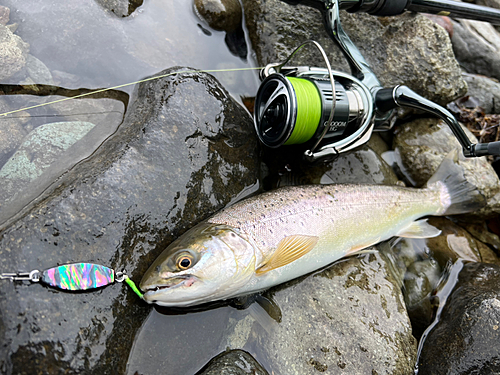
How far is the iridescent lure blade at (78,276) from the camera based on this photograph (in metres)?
2.14

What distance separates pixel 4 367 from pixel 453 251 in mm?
4193

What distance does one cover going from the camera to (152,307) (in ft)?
8.40

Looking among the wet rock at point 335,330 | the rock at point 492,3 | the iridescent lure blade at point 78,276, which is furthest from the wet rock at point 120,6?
the rock at point 492,3

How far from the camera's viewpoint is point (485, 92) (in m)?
5.02

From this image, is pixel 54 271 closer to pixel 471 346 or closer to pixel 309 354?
pixel 309 354

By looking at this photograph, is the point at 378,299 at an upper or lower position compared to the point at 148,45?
Answer: lower

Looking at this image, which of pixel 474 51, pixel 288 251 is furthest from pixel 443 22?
pixel 288 251

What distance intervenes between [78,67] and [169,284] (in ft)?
7.69

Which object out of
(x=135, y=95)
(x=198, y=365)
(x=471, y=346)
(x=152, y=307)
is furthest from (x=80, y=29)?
(x=471, y=346)

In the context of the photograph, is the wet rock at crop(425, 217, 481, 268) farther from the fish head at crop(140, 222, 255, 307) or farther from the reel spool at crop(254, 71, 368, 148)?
the fish head at crop(140, 222, 255, 307)

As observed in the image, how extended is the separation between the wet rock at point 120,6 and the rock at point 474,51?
475cm

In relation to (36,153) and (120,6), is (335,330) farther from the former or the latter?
(120,6)

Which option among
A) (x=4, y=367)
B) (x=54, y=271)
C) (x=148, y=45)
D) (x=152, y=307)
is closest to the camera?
(x=4, y=367)

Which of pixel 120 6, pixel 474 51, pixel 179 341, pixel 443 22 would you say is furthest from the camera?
pixel 474 51
